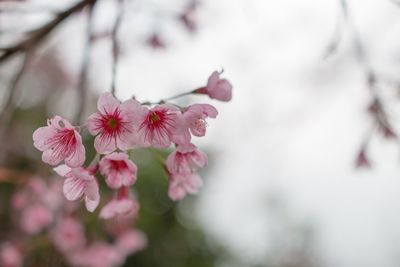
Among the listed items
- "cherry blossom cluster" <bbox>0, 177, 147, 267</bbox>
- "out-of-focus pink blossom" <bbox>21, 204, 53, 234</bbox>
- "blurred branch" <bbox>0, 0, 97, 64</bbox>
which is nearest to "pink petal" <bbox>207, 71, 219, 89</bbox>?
"blurred branch" <bbox>0, 0, 97, 64</bbox>

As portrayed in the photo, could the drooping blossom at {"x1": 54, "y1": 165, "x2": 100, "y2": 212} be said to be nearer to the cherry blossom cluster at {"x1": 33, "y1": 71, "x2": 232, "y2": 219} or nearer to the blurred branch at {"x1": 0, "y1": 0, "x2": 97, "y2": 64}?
the cherry blossom cluster at {"x1": 33, "y1": 71, "x2": 232, "y2": 219}

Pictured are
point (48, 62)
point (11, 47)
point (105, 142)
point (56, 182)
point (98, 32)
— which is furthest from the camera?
point (48, 62)

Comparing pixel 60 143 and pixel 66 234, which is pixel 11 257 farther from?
pixel 60 143

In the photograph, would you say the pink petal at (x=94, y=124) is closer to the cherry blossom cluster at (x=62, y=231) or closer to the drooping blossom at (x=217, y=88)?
the drooping blossom at (x=217, y=88)

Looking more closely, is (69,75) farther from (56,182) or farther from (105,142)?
(105,142)

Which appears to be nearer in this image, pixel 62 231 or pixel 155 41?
pixel 155 41

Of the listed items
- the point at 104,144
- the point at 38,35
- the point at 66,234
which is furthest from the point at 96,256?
the point at 104,144

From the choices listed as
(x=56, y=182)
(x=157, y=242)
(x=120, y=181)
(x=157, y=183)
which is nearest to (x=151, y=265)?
(x=157, y=242)
